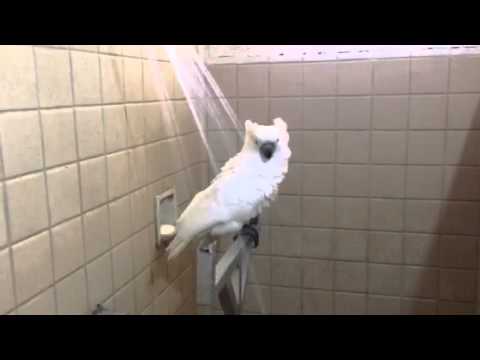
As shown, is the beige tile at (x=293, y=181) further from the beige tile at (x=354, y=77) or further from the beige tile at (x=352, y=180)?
the beige tile at (x=354, y=77)

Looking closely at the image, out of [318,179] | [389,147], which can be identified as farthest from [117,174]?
[389,147]

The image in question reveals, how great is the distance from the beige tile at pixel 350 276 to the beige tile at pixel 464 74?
1.51 feet

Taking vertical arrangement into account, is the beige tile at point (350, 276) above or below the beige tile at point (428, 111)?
below

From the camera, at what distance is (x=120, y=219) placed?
824 millimetres

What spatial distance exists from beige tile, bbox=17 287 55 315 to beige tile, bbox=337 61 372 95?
2.48 feet

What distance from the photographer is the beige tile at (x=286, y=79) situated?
1.11 meters

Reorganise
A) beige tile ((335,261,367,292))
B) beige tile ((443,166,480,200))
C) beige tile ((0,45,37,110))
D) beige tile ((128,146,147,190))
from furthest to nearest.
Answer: beige tile ((335,261,367,292))
beige tile ((443,166,480,200))
beige tile ((128,146,147,190))
beige tile ((0,45,37,110))

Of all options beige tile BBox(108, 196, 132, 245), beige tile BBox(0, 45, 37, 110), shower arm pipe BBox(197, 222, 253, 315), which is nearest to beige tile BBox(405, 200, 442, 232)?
shower arm pipe BBox(197, 222, 253, 315)

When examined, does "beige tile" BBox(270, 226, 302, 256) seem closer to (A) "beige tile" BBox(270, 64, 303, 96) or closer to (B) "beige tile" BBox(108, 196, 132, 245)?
(A) "beige tile" BBox(270, 64, 303, 96)

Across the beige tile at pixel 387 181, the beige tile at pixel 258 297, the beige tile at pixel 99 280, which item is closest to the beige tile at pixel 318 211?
the beige tile at pixel 387 181

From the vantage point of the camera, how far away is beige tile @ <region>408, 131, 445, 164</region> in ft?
3.47

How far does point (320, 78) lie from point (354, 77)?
77 mm

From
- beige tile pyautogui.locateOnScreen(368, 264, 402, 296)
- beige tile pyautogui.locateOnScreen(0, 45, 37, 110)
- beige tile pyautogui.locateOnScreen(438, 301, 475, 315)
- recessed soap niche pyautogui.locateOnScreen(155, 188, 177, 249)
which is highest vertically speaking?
beige tile pyautogui.locateOnScreen(0, 45, 37, 110)
